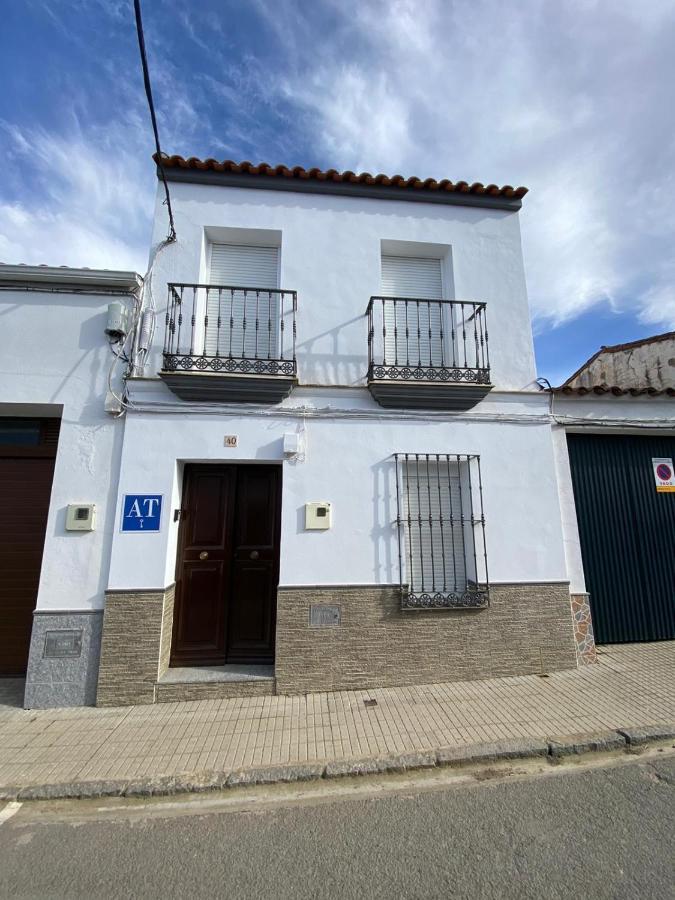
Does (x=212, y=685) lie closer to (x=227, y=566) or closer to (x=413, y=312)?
(x=227, y=566)

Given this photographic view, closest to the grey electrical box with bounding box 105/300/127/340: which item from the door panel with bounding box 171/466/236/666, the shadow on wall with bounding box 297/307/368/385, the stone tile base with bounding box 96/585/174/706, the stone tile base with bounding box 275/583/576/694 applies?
the door panel with bounding box 171/466/236/666

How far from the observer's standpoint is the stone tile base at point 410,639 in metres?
4.31

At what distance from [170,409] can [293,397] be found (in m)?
1.39

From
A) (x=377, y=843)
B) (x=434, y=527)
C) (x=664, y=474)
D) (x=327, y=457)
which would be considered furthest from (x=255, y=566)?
(x=664, y=474)

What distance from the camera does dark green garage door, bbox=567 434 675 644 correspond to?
5344mm

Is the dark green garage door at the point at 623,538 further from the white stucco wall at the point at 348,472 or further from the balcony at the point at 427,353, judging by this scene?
the balcony at the point at 427,353

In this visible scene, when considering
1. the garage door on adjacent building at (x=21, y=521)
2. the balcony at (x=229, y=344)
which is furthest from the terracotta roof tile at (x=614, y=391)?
the garage door on adjacent building at (x=21, y=521)

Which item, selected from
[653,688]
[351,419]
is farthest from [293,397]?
[653,688]

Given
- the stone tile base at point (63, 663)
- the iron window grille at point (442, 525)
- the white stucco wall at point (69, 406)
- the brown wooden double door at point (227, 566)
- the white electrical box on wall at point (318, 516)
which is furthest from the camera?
the iron window grille at point (442, 525)

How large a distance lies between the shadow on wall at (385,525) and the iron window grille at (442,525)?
2.8 inches

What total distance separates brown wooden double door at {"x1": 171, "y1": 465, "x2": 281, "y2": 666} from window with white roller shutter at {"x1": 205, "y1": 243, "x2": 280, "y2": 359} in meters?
1.50

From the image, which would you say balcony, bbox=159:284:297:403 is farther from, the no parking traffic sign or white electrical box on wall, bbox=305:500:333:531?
the no parking traffic sign

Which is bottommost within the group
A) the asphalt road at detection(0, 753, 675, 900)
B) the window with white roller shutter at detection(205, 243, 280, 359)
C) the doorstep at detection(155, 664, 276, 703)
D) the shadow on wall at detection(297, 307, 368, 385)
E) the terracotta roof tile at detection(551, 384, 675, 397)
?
the asphalt road at detection(0, 753, 675, 900)

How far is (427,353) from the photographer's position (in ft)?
17.8
